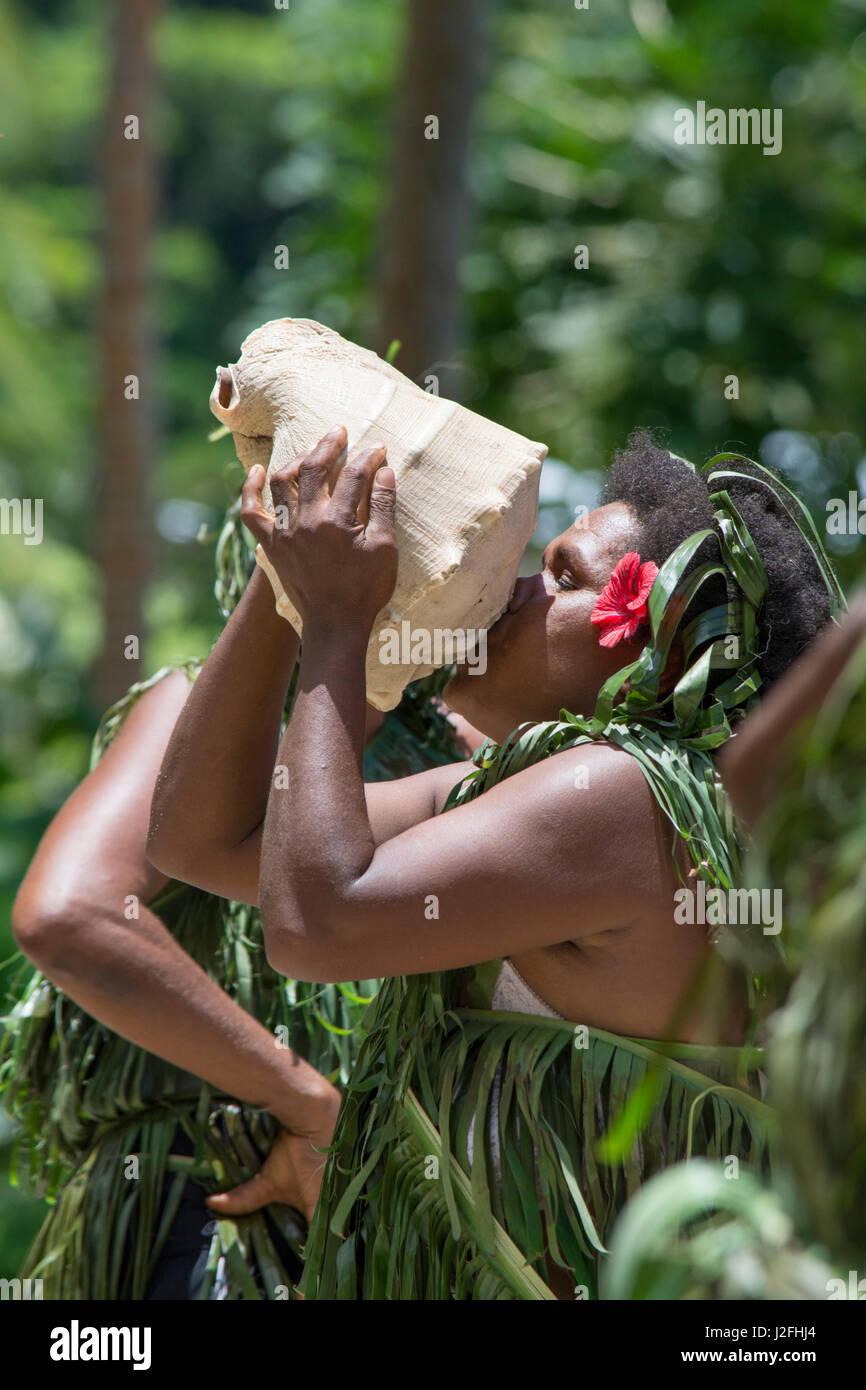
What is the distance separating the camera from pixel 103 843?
249cm

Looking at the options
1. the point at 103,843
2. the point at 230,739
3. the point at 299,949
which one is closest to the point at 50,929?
the point at 103,843

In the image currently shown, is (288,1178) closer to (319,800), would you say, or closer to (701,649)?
(319,800)

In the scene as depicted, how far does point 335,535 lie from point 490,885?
459 mm

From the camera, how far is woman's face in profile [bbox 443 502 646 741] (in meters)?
2.01

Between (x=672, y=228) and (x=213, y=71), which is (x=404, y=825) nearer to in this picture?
(x=672, y=228)

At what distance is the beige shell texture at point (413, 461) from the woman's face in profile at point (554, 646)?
0.06 meters

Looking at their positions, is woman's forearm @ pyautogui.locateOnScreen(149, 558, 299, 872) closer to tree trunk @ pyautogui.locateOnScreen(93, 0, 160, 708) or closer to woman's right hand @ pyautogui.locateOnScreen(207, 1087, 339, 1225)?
woman's right hand @ pyautogui.locateOnScreen(207, 1087, 339, 1225)

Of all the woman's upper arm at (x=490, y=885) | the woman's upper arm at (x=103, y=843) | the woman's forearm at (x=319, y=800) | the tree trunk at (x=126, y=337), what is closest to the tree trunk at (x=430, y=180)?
the tree trunk at (x=126, y=337)

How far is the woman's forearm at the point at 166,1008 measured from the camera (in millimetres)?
2443

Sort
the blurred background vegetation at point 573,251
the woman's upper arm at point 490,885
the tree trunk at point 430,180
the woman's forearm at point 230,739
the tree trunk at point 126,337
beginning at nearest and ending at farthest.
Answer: the woman's upper arm at point 490,885 < the woman's forearm at point 230,739 < the tree trunk at point 430,180 < the tree trunk at point 126,337 < the blurred background vegetation at point 573,251

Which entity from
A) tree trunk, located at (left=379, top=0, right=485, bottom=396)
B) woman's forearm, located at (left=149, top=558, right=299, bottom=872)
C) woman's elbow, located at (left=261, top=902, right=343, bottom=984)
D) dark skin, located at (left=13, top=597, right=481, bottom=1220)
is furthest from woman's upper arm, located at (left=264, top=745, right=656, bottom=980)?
tree trunk, located at (left=379, top=0, right=485, bottom=396)

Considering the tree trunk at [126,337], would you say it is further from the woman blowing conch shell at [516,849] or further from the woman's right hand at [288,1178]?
the woman blowing conch shell at [516,849]

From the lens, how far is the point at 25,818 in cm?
682
